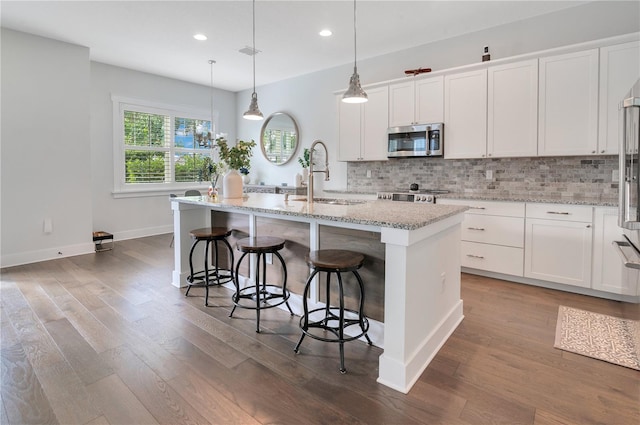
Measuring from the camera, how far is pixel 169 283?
358 centimetres

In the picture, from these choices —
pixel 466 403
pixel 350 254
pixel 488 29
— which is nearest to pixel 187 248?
pixel 350 254

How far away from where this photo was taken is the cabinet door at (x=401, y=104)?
4418 mm

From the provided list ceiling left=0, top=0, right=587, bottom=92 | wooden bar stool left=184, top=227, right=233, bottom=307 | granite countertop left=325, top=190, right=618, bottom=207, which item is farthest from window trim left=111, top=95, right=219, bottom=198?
granite countertop left=325, top=190, right=618, bottom=207

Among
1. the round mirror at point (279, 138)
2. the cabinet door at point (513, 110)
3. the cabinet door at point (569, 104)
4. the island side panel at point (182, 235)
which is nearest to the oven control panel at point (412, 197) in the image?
the cabinet door at point (513, 110)

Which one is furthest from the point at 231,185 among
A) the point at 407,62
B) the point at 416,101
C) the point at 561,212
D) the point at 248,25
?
the point at 561,212

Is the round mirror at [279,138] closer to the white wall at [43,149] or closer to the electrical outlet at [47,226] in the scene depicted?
the white wall at [43,149]

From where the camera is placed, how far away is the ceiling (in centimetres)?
357

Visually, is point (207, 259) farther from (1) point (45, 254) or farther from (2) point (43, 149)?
(2) point (43, 149)

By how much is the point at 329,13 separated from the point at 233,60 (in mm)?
2124

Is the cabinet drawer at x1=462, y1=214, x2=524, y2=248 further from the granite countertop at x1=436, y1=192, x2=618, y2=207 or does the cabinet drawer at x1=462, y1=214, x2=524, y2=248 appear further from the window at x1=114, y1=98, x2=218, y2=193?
the window at x1=114, y1=98, x2=218, y2=193

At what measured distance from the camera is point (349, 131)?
199 inches

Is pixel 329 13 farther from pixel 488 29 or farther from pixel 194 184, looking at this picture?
pixel 194 184

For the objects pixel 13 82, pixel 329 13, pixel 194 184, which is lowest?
pixel 194 184

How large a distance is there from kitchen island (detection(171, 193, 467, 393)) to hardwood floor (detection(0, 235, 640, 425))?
0.12m
